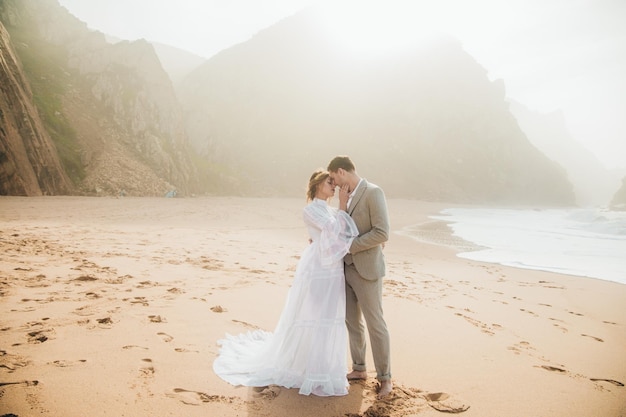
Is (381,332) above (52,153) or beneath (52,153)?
beneath

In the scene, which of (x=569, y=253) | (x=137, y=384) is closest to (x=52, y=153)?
(x=137, y=384)

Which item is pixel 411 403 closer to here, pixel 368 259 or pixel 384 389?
pixel 384 389

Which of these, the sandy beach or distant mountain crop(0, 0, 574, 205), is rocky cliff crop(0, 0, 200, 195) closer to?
distant mountain crop(0, 0, 574, 205)

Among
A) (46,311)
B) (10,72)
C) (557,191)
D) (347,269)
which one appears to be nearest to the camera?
(347,269)

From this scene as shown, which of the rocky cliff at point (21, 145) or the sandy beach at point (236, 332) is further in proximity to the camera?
the rocky cliff at point (21, 145)

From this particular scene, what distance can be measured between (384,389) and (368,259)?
1.38 metres

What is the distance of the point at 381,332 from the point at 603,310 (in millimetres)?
6395

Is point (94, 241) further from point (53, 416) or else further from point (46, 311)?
point (53, 416)

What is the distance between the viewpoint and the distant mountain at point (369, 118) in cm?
6419

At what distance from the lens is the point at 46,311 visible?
4.65m

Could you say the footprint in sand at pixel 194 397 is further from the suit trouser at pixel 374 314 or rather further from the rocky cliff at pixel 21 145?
the rocky cliff at pixel 21 145

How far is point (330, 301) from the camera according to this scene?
3.71 m

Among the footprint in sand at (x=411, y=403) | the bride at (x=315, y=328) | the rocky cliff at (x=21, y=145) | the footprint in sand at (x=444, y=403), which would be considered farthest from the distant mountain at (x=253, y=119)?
the footprint in sand at (x=444, y=403)

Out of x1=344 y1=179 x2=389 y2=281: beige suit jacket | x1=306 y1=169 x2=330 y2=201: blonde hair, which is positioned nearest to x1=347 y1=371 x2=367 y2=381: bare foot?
x1=344 y1=179 x2=389 y2=281: beige suit jacket
